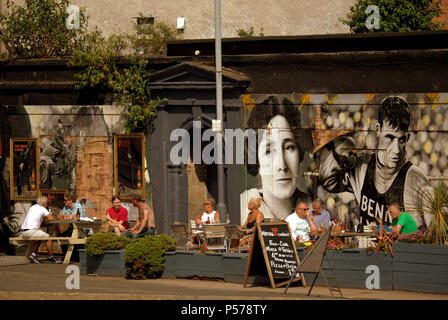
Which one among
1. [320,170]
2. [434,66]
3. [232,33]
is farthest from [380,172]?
[232,33]

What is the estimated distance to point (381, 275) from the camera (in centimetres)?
1420

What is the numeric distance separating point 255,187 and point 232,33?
10623 mm

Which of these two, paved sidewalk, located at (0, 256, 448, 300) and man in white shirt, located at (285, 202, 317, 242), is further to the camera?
man in white shirt, located at (285, 202, 317, 242)

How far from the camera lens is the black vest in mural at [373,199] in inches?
795

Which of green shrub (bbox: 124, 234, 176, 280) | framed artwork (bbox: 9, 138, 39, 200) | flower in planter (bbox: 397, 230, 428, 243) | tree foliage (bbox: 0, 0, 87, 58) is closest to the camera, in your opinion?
flower in planter (bbox: 397, 230, 428, 243)

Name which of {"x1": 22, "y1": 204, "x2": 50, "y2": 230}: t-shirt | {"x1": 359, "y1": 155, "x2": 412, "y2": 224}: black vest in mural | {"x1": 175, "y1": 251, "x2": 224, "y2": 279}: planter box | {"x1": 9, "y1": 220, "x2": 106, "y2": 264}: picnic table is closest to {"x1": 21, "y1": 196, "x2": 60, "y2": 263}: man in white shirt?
{"x1": 22, "y1": 204, "x2": 50, "y2": 230}: t-shirt

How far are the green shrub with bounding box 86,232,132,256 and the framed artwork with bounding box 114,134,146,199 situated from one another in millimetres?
4418

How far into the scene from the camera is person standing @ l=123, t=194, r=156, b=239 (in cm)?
1873

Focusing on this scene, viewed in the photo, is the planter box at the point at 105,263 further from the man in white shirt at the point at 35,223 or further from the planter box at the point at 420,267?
the planter box at the point at 420,267

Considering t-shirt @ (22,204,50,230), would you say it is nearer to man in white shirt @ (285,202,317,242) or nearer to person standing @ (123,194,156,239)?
person standing @ (123,194,156,239)

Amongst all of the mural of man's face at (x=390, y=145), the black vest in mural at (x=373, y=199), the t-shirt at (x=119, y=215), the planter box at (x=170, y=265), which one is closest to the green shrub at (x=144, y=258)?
the planter box at (x=170, y=265)

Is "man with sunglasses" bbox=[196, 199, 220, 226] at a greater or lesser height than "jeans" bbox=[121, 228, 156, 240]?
greater

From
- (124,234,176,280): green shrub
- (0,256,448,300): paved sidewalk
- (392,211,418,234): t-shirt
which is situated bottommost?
(0,256,448,300): paved sidewalk
